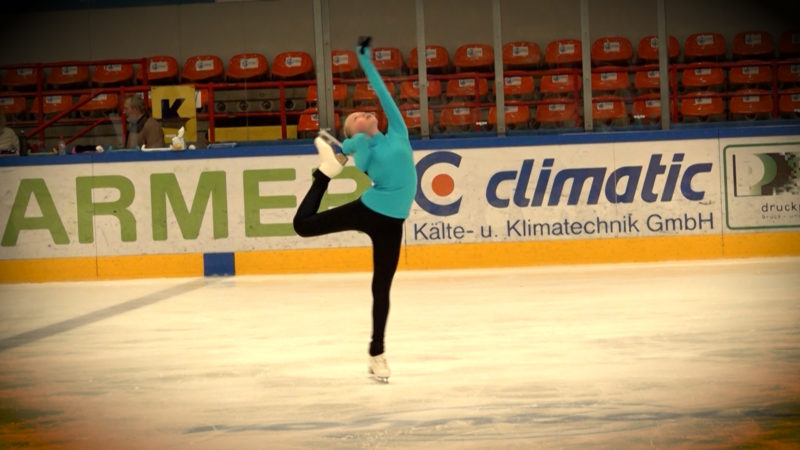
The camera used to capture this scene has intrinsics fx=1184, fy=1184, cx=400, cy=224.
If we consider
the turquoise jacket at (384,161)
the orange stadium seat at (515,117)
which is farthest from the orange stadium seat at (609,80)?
the turquoise jacket at (384,161)

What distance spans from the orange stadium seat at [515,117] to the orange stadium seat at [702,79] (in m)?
2.32

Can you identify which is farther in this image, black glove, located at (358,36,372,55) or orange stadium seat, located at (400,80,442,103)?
orange stadium seat, located at (400,80,442,103)

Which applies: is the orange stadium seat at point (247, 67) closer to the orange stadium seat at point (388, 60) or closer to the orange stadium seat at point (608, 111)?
the orange stadium seat at point (388, 60)

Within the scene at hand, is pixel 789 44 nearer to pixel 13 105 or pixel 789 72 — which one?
pixel 789 72

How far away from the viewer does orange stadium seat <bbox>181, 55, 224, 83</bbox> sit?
16875mm

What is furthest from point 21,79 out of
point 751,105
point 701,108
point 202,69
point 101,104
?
point 751,105

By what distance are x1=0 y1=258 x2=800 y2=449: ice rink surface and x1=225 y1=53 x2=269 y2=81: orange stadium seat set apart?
3.97 m

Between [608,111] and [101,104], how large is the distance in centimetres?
693

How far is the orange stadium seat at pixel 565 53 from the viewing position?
14.6m

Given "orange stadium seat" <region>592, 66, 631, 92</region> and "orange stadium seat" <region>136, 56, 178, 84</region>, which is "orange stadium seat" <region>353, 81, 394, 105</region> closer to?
"orange stadium seat" <region>592, 66, 631, 92</region>

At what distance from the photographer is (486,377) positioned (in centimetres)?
733

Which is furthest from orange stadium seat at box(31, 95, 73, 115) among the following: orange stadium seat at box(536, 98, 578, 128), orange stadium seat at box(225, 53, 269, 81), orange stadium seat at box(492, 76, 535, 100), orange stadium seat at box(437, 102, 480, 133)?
orange stadium seat at box(536, 98, 578, 128)

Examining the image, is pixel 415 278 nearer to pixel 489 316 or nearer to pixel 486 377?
pixel 489 316

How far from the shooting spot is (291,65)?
15.9 meters
